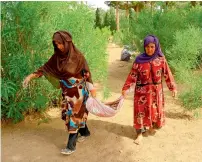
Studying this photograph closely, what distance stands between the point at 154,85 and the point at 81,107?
100 cm

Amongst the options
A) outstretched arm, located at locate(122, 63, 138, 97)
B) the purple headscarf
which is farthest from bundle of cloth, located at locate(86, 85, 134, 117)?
the purple headscarf

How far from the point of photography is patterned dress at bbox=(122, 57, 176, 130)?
4258mm

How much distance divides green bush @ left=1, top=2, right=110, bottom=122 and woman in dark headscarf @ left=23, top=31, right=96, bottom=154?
1.69 ft

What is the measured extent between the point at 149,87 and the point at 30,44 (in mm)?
1796

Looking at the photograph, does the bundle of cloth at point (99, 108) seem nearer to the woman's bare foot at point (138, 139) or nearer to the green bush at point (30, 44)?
the woman's bare foot at point (138, 139)

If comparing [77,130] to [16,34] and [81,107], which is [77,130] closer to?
[81,107]

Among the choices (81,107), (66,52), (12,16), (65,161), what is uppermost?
(12,16)

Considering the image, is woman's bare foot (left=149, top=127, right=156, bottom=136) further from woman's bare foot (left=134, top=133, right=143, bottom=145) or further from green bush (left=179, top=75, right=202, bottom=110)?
green bush (left=179, top=75, right=202, bottom=110)

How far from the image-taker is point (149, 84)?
4.31 meters

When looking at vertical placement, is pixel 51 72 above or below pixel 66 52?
below

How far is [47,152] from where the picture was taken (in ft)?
13.8

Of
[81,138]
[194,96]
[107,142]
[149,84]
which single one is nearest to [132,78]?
[149,84]

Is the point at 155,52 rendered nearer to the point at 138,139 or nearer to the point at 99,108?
the point at 99,108

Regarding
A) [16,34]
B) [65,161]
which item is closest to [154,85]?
[65,161]
